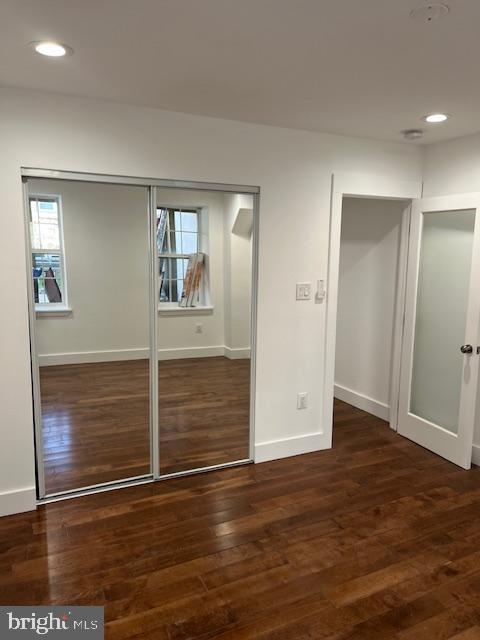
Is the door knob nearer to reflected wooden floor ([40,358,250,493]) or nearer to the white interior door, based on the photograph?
the white interior door

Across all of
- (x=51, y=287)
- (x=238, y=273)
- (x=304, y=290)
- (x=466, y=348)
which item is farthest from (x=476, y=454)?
(x=51, y=287)

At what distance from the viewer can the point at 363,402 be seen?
4.49m

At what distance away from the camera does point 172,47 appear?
6.26 ft

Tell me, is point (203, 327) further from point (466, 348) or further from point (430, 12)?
point (430, 12)

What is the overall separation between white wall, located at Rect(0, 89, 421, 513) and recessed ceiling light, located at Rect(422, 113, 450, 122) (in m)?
0.58

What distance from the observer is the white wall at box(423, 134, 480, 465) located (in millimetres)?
3283

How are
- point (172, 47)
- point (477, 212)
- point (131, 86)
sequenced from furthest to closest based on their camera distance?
1. point (477, 212)
2. point (131, 86)
3. point (172, 47)

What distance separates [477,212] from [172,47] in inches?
91.5

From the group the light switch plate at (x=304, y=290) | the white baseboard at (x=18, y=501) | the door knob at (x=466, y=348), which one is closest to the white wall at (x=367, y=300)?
the door knob at (x=466, y=348)

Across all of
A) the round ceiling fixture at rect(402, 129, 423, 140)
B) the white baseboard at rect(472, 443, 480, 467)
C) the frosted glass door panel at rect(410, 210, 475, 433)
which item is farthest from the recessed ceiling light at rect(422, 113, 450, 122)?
the white baseboard at rect(472, 443, 480, 467)

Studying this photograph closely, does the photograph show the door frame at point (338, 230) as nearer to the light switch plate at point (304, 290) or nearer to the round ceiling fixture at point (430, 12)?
the light switch plate at point (304, 290)

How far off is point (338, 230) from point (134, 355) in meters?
1.76

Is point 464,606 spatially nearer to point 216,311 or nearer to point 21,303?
point 216,311

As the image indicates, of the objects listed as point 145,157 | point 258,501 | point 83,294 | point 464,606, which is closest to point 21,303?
point 83,294
